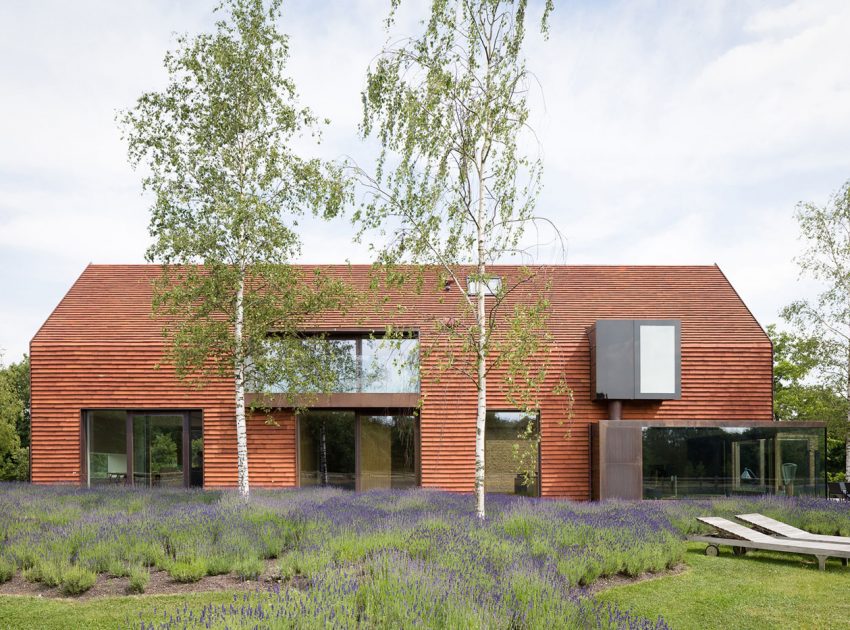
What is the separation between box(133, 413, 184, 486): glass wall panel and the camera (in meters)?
17.8

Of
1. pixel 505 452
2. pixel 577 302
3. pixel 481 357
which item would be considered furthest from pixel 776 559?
pixel 577 302

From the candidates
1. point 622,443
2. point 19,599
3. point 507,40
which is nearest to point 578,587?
point 19,599

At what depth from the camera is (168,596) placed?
7.08m

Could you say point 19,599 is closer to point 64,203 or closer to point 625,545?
point 625,545

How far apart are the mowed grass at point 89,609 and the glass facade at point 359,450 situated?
1047 centimetres

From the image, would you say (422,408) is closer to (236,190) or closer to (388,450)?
(388,450)

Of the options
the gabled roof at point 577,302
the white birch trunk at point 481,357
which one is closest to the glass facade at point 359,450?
the gabled roof at point 577,302

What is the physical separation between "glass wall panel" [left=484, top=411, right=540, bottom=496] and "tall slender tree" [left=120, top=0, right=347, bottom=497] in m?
5.66

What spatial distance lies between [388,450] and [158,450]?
5584 mm

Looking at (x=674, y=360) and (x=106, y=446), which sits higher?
(x=674, y=360)

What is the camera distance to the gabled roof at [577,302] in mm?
18500

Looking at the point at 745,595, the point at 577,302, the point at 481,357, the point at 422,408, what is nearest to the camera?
the point at 745,595

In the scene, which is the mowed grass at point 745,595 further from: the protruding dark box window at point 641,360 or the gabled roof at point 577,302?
the gabled roof at point 577,302

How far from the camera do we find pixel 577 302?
65.1ft
